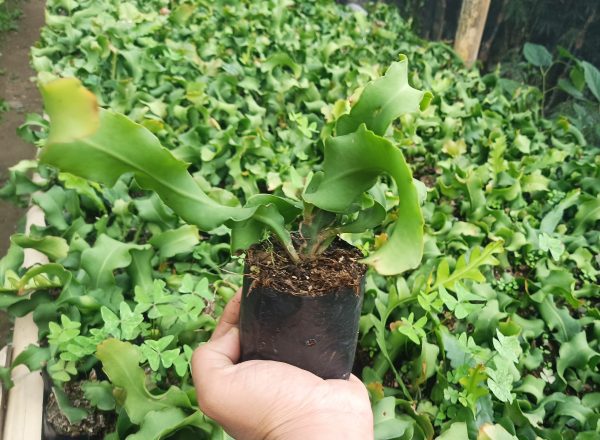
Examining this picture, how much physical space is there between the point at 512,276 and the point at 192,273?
42.1 inches

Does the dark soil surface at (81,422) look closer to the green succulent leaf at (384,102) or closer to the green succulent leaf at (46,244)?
the green succulent leaf at (46,244)

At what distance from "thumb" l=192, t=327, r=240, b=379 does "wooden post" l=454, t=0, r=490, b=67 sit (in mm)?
3305

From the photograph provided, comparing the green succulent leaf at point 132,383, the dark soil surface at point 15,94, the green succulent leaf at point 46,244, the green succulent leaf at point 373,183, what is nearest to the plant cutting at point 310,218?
the green succulent leaf at point 373,183

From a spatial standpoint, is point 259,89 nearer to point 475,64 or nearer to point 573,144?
point 573,144

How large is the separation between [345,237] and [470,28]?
2.66 metres

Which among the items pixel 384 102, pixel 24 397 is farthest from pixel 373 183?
pixel 24 397

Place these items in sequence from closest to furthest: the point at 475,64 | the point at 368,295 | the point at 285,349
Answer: the point at 285,349 → the point at 368,295 → the point at 475,64

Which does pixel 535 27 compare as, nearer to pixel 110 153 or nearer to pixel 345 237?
pixel 345 237

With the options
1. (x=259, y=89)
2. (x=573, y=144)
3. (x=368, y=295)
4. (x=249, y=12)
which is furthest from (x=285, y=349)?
(x=249, y=12)

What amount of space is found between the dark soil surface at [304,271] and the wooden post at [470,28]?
3.23 m

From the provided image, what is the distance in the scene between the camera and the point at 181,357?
1287 millimetres

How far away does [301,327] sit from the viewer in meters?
0.95

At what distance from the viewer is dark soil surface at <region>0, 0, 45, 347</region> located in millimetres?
3371

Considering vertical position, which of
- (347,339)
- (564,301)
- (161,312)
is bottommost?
(564,301)
